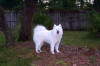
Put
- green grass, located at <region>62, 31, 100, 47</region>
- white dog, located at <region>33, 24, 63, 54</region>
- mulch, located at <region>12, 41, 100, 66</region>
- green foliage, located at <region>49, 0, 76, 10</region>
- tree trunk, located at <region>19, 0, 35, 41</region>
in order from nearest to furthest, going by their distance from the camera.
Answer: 1. mulch, located at <region>12, 41, 100, 66</region>
2. white dog, located at <region>33, 24, 63, 54</region>
3. green foliage, located at <region>49, 0, 76, 10</region>
4. tree trunk, located at <region>19, 0, 35, 41</region>
5. green grass, located at <region>62, 31, 100, 47</region>

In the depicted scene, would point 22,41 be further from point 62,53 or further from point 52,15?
point 52,15

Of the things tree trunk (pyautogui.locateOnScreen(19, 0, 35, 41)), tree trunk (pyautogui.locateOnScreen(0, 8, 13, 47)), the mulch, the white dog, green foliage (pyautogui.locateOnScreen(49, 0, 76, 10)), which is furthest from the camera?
tree trunk (pyautogui.locateOnScreen(19, 0, 35, 41))

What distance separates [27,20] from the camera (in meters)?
11.2

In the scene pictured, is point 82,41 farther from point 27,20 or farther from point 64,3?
point 27,20

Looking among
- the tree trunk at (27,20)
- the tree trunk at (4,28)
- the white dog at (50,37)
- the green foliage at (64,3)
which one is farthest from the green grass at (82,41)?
the white dog at (50,37)

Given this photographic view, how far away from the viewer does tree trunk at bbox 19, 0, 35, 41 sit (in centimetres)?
1113

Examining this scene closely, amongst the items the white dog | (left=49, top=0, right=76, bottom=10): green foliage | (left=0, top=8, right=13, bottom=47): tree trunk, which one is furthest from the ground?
(left=49, top=0, right=76, bottom=10): green foliage

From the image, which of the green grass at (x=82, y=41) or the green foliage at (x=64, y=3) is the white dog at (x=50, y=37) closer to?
the green foliage at (x=64, y=3)

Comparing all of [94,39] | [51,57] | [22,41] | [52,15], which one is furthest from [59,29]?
[52,15]

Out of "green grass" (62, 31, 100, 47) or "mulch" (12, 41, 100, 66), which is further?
"green grass" (62, 31, 100, 47)

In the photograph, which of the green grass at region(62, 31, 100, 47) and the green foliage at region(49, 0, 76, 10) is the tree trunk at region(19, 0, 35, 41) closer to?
the green foliage at region(49, 0, 76, 10)

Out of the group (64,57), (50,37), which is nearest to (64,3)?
(50,37)

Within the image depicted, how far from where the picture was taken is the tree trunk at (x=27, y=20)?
11.1 metres

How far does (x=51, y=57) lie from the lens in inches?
327
